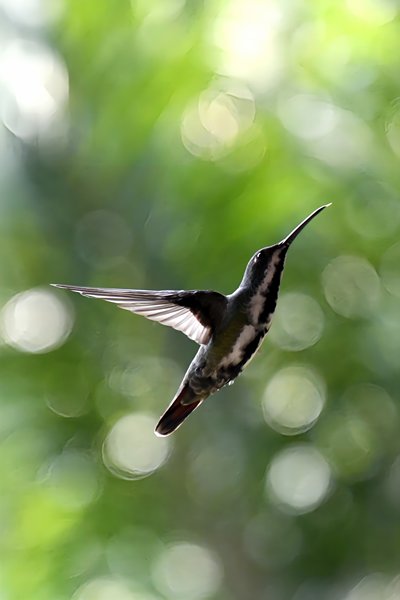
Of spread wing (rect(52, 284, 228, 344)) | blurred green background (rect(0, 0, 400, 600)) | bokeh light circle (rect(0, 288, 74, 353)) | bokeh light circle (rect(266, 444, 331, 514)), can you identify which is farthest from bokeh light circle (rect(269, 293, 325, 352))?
spread wing (rect(52, 284, 228, 344))

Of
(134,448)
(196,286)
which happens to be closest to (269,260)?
(196,286)

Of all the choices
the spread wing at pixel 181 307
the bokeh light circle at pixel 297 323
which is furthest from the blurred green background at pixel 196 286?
the spread wing at pixel 181 307

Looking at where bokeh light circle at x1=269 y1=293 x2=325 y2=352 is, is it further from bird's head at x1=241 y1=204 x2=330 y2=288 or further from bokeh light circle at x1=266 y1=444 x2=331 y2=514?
bird's head at x1=241 y1=204 x2=330 y2=288

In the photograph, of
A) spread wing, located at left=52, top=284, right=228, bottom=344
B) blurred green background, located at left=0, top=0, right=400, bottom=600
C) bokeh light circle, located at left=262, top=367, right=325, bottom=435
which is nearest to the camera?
spread wing, located at left=52, top=284, right=228, bottom=344

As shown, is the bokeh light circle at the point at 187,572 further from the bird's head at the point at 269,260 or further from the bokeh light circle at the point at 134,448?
the bird's head at the point at 269,260

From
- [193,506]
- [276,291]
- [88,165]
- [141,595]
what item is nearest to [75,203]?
[88,165]

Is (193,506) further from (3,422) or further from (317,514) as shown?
(3,422)
